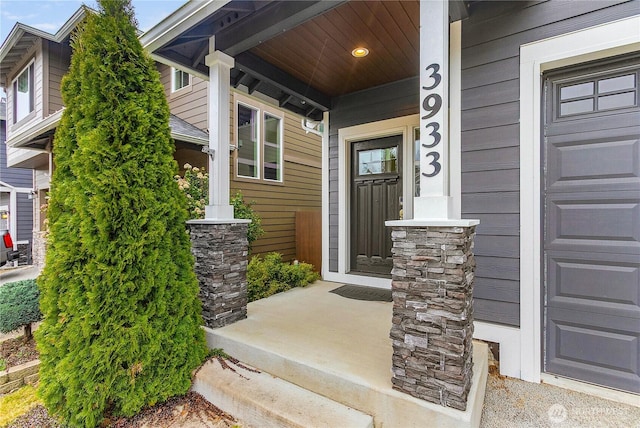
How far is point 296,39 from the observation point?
3.05 m

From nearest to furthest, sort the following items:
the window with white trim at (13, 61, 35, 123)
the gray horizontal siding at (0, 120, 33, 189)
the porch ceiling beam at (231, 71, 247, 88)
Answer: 1. the porch ceiling beam at (231, 71, 247, 88)
2. the window with white trim at (13, 61, 35, 123)
3. the gray horizontal siding at (0, 120, 33, 189)

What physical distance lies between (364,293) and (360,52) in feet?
9.27

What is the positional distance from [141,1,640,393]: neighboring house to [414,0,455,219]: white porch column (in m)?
0.02

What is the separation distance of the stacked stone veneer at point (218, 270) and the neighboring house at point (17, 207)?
8.24m

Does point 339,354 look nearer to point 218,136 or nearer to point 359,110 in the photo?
point 218,136

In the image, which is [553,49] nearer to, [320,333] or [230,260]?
[320,333]

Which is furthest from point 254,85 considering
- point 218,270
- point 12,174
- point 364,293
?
point 12,174

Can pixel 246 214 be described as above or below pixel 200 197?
below

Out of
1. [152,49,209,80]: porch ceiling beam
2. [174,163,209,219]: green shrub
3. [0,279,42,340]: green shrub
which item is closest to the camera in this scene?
[0,279,42,340]: green shrub

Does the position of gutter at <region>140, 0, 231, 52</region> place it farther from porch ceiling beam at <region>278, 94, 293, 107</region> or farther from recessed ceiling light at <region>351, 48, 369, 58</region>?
porch ceiling beam at <region>278, 94, 293, 107</region>

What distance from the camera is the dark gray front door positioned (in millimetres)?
4324

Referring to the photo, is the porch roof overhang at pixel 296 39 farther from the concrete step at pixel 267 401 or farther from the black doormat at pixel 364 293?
the concrete step at pixel 267 401

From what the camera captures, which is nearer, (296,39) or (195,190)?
(296,39)

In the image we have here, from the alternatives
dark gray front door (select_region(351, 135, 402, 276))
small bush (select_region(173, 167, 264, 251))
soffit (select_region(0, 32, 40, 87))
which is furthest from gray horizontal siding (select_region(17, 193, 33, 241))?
dark gray front door (select_region(351, 135, 402, 276))
